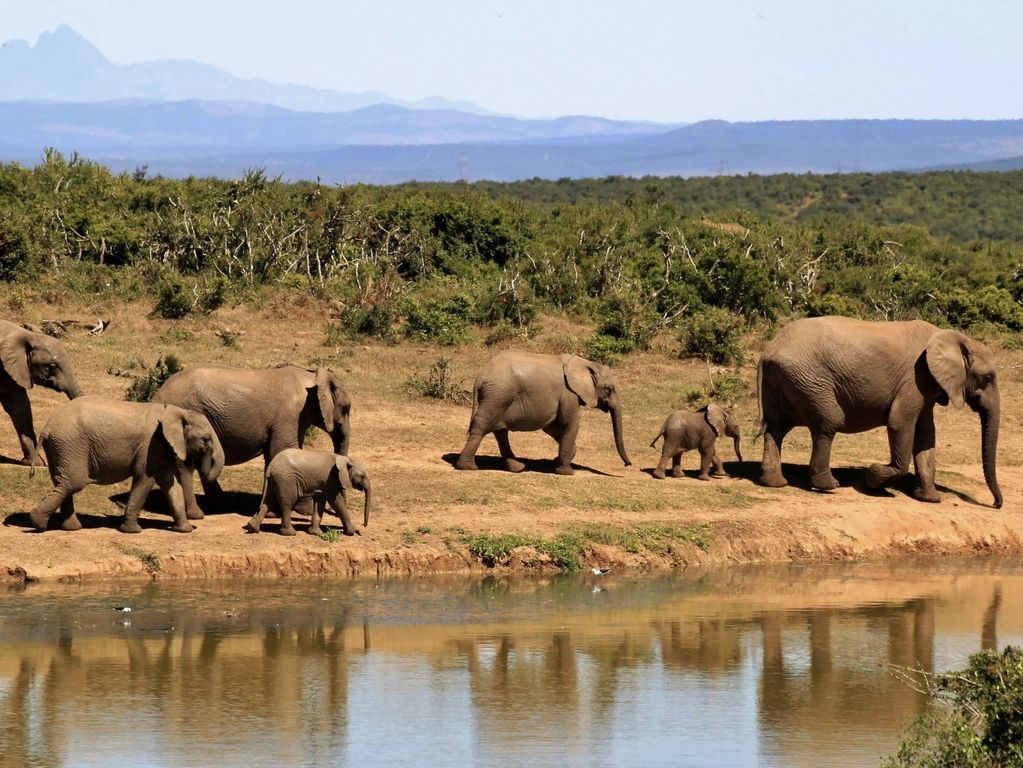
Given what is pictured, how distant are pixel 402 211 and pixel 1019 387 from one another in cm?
1473

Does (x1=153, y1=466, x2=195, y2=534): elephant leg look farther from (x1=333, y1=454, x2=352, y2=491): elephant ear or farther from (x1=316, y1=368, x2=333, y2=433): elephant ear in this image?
(x1=316, y1=368, x2=333, y2=433): elephant ear

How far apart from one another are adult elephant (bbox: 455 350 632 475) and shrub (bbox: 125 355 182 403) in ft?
14.0

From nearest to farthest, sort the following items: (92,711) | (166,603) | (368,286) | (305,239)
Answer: (92,711), (166,603), (368,286), (305,239)

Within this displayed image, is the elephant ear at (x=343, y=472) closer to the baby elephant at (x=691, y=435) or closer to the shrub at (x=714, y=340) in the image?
the baby elephant at (x=691, y=435)

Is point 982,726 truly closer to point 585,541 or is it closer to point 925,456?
point 585,541

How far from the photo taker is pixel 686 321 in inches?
1214

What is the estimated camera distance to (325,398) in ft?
59.5

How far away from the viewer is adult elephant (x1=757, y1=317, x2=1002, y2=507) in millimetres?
20375

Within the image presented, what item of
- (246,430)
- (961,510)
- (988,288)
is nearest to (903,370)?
(961,510)

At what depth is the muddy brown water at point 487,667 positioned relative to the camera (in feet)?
38.5

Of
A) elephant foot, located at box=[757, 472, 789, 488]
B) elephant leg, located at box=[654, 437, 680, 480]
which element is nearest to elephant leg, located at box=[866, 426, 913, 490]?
elephant foot, located at box=[757, 472, 789, 488]

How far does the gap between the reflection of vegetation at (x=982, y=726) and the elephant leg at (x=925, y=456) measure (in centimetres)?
961

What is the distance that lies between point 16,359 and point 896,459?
10129mm

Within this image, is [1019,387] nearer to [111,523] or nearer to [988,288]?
[988,288]
